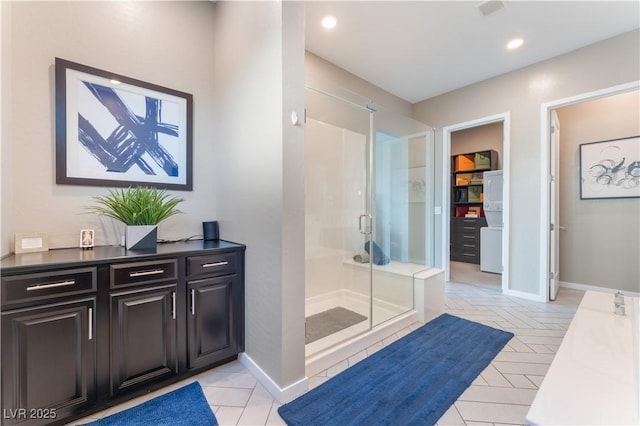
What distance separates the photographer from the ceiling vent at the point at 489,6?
223cm

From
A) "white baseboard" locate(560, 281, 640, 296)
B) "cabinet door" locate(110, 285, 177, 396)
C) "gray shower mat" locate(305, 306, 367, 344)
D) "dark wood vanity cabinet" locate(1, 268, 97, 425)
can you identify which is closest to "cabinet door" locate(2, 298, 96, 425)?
"dark wood vanity cabinet" locate(1, 268, 97, 425)

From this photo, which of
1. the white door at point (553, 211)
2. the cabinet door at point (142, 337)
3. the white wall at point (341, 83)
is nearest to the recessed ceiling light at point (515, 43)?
→ the white door at point (553, 211)

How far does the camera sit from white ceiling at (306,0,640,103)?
2.32 metres

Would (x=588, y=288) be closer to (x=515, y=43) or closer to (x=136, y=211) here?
(x=515, y=43)

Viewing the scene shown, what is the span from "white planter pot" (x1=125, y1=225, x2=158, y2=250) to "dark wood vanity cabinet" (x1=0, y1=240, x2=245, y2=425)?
104mm

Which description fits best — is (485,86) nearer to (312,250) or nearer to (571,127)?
(571,127)

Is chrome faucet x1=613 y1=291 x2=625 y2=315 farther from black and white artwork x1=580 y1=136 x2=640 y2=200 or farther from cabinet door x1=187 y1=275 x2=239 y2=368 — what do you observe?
cabinet door x1=187 y1=275 x2=239 y2=368

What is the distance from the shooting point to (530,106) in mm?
3266

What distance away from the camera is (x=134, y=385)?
152 centimetres

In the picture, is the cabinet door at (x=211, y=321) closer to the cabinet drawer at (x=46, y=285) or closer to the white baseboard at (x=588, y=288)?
the cabinet drawer at (x=46, y=285)

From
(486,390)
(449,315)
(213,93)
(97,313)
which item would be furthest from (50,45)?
(449,315)

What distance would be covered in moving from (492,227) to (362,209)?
306 cm

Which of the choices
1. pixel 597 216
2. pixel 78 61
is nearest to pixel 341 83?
pixel 78 61

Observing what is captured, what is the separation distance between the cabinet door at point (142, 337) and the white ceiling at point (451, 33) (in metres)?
2.68
